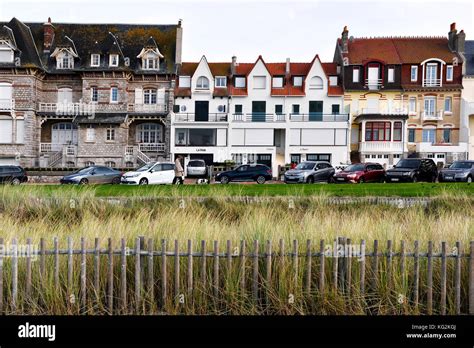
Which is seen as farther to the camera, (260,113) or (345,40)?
(345,40)

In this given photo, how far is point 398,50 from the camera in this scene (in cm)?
4956

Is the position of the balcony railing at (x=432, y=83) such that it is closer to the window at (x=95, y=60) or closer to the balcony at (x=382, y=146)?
the balcony at (x=382, y=146)

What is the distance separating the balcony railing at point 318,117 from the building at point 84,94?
44.6 ft

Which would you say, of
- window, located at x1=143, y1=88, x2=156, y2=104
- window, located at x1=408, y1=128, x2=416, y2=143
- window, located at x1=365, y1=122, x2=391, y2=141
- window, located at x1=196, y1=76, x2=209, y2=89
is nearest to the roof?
window, located at x1=365, y1=122, x2=391, y2=141

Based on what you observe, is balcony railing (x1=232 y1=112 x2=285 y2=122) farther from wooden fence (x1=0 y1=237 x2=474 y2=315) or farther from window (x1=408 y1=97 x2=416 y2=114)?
wooden fence (x1=0 y1=237 x2=474 y2=315)

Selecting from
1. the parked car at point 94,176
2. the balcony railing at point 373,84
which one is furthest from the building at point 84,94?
the balcony railing at point 373,84

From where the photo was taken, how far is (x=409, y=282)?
Answer: 6.44 m

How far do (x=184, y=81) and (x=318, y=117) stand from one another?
15.3 meters

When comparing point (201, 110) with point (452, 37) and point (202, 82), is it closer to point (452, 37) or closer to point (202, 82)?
point (202, 82)

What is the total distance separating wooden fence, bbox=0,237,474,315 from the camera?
604 centimetres

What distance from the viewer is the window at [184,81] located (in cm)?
4755

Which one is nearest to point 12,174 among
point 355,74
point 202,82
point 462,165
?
point 202,82

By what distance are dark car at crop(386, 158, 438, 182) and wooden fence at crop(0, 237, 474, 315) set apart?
21.7 m

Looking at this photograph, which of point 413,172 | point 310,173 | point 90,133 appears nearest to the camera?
point 413,172
